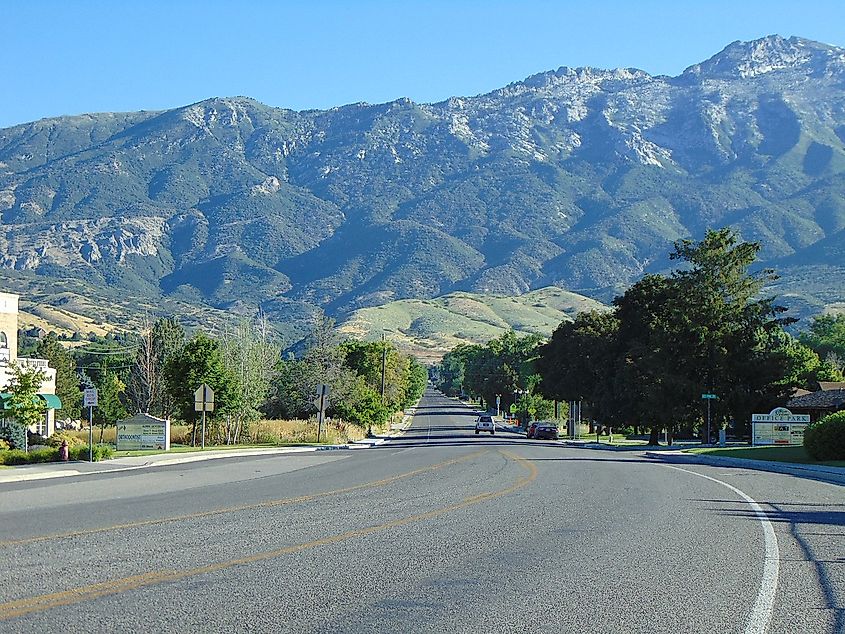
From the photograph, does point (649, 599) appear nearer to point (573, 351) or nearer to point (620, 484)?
point (620, 484)

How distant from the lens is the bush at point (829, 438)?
121 feet

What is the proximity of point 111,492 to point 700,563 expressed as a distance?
13431mm

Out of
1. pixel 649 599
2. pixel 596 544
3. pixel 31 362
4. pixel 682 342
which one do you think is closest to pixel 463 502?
pixel 596 544

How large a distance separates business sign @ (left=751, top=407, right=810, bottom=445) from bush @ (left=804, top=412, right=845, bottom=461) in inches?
512

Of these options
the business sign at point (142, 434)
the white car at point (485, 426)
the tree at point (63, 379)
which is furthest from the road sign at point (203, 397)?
the white car at point (485, 426)

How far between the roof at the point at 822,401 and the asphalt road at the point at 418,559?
43.0 meters

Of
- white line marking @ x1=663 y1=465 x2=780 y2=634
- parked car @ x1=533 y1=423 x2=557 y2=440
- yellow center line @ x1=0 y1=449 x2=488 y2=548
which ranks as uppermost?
white line marking @ x1=663 y1=465 x2=780 y2=634

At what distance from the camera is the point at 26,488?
2358 cm

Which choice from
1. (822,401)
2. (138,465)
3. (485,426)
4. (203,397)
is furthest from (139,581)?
(485,426)

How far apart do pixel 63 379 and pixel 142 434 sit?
42.1 metres

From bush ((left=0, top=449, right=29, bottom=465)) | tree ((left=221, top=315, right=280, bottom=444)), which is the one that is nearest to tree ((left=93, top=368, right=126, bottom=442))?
tree ((left=221, top=315, right=280, bottom=444))

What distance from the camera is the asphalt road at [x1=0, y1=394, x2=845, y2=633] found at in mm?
9438

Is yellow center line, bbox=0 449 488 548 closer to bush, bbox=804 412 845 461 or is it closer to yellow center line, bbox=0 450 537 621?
yellow center line, bbox=0 450 537 621

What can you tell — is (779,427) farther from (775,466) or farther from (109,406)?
(109,406)
